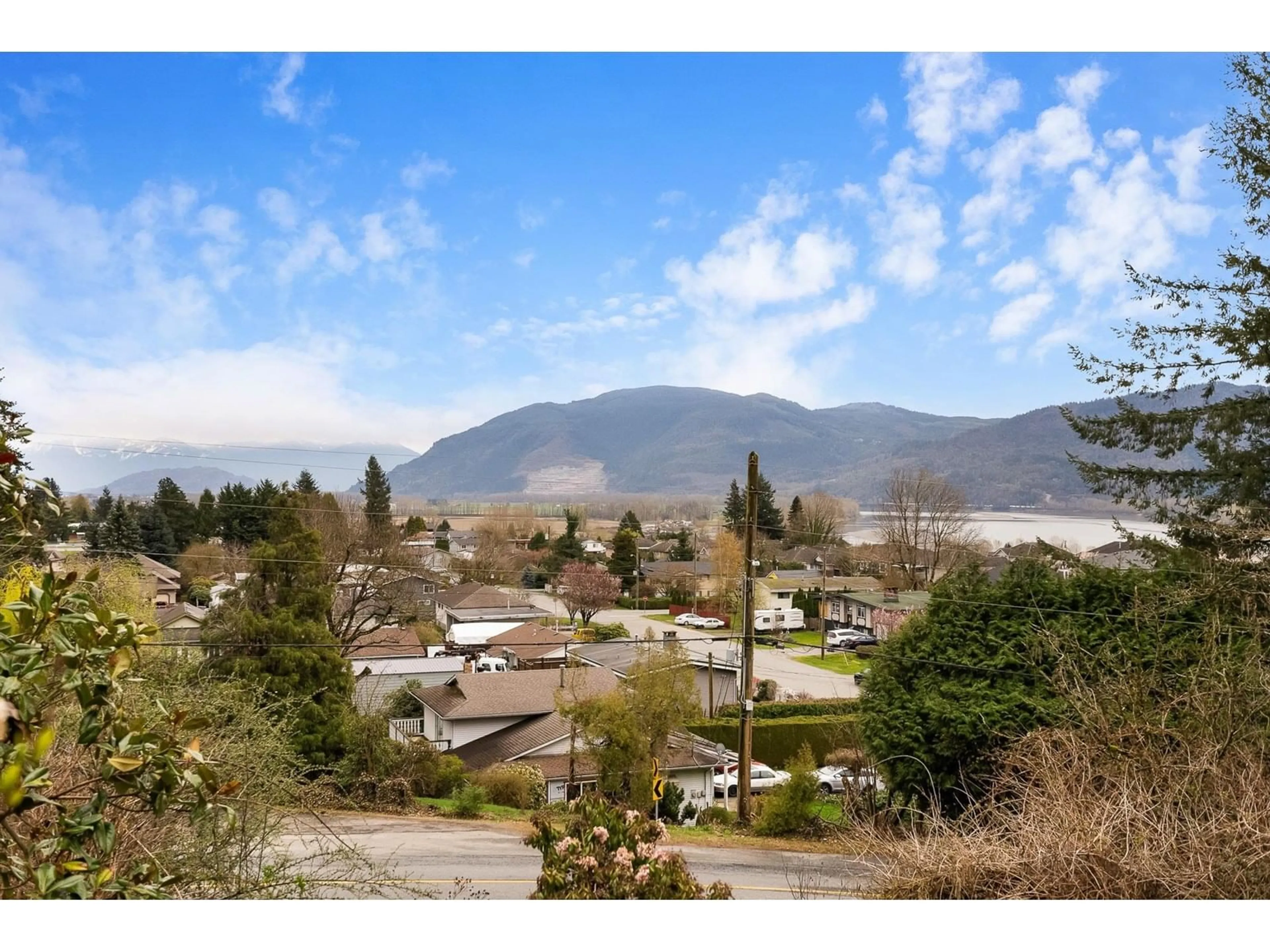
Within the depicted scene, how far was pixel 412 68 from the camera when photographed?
9.39 ft

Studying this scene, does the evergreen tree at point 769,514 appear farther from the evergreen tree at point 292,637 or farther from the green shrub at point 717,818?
the evergreen tree at point 292,637

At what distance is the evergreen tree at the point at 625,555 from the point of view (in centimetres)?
558

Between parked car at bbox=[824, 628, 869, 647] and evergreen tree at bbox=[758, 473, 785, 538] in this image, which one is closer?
evergreen tree at bbox=[758, 473, 785, 538]

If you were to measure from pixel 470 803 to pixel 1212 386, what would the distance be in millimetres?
4983

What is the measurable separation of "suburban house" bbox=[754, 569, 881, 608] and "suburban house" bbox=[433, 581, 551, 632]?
1835mm

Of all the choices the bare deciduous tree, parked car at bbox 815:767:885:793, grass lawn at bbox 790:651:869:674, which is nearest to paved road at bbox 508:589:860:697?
grass lawn at bbox 790:651:869:674

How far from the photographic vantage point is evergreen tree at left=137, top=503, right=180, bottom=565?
19.4 ft

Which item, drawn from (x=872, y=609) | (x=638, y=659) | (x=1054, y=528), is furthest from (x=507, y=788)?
(x=1054, y=528)

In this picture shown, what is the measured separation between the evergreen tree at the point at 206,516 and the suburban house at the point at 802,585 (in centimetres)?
428

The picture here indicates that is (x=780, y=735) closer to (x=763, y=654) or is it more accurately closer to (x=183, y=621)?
(x=763, y=654)

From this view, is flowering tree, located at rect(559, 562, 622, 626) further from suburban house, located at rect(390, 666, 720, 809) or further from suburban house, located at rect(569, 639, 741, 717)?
suburban house, located at rect(390, 666, 720, 809)

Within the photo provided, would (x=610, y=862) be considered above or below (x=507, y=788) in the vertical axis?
above

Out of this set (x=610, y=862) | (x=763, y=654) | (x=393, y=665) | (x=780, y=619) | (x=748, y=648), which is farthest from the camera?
(x=393, y=665)

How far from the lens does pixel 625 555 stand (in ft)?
18.9
